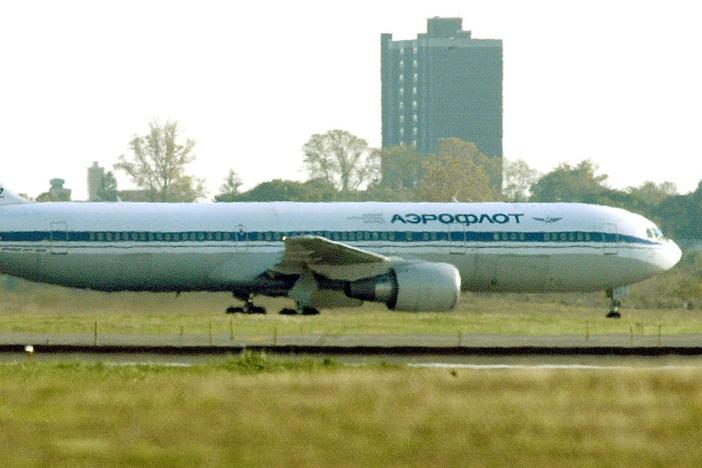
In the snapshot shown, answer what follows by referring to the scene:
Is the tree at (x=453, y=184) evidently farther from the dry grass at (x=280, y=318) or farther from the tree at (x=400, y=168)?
the dry grass at (x=280, y=318)

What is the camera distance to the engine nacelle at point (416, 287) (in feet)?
124

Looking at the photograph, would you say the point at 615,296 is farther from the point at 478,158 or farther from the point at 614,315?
the point at 478,158

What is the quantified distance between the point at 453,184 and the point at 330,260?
55577 mm

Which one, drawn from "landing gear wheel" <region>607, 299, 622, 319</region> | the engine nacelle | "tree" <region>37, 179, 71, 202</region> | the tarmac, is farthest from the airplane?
"tree" <region>37, 179, 71, 202</region>

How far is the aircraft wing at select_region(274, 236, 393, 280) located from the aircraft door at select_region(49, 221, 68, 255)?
17.6 feet

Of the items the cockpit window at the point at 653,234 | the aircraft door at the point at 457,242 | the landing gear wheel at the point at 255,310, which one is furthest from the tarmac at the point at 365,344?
the cockpit window at the point at 653,234

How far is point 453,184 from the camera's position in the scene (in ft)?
308

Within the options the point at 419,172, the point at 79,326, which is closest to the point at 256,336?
the point at 79,326

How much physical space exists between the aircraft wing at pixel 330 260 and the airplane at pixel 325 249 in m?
0.04

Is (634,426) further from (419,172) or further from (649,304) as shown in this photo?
(419,172)

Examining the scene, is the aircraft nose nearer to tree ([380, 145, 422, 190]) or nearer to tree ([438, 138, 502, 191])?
tree ([380, 145, 422, 190])

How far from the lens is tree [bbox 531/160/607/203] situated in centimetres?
10450

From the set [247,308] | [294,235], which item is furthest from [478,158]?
[294,235]

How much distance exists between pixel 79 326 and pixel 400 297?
819 cm
